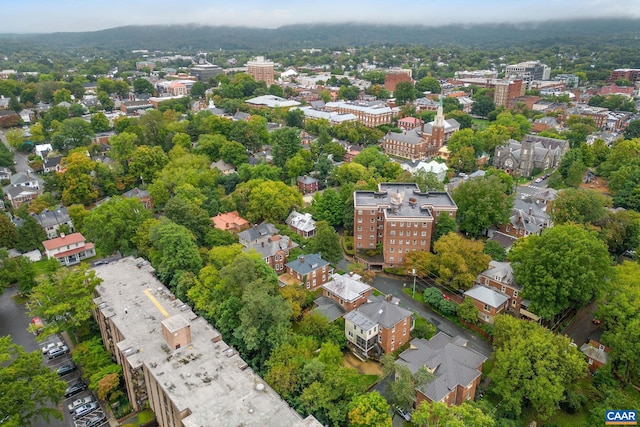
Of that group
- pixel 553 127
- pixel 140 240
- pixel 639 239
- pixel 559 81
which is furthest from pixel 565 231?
pixel 559 81

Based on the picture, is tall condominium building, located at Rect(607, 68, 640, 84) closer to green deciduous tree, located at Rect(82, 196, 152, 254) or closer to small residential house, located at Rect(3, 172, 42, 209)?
green deciduous tree, located at Rect(82, 196, 152, 254)

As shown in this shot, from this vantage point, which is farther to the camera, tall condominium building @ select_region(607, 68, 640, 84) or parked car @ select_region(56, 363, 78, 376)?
tall condominium building @ select_region(607, 68, 640, 84)

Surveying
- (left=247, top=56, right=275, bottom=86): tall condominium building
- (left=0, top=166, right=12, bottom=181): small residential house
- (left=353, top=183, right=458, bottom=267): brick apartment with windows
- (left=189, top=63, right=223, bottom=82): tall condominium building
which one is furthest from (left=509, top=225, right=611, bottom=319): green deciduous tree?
(left=189, top=63, right=223, bottom=82): tall condominium building

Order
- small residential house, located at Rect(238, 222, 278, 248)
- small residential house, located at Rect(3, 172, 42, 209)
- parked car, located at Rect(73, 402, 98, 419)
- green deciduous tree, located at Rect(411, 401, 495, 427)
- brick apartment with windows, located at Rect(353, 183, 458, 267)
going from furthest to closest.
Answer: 1. small residential house, located at Rect(3, 172, 42, 209)
2. small residential house, located at Rect(238, 222, 278, 248)
3. brick apartment with windows, located at Rect(353, 183, 458, 267)
4. parked car, located at Rect(73, 402, 98, 419)
5. green deciduous tree, located at Rect(411, 401, 495, 427)

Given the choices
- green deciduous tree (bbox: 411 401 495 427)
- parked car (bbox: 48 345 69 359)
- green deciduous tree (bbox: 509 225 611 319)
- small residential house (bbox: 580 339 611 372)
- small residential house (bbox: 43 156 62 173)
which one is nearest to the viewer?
green deciduous tree (bbox: 411 401 495 427)

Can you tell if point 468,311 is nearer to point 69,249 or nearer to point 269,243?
point 269,243

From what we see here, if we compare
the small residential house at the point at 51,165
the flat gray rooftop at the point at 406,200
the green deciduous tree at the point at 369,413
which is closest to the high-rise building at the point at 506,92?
the flat gray rooftop at the point at 406,200

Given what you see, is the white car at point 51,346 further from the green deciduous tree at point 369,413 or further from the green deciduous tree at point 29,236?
the green deciduous tree at point 369,413

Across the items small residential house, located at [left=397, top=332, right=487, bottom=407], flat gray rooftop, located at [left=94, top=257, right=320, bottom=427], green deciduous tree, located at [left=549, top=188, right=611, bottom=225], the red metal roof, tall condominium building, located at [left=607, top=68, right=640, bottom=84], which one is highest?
tall condominium building, located at [left=607, top=68, right=640, bottom=84]
